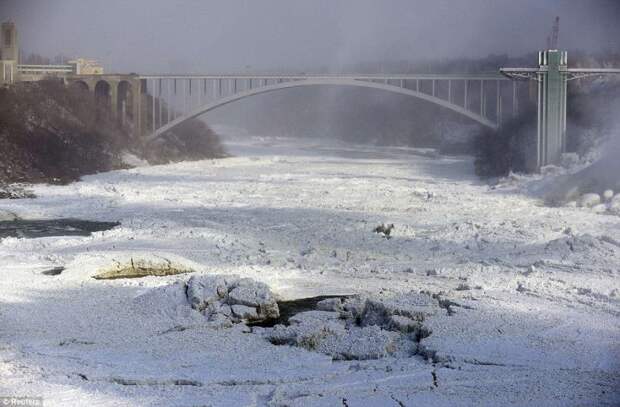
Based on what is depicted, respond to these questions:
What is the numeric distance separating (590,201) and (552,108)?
7793mm

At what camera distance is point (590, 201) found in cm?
1758

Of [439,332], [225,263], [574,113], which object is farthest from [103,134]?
[439,332]

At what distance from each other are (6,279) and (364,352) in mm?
4775

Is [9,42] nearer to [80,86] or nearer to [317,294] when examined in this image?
[80,86]

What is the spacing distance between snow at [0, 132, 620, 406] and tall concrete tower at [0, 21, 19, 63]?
21289mm

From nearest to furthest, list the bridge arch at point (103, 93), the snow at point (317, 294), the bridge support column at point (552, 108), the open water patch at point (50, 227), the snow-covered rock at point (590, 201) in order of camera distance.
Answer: the snow at point (317, 294)
the open water patch at point (50, 227)
the snow-covered rock at point (590, 201)
the bridge support column at point (552, 108)
the bridge arch at point (103, 93)

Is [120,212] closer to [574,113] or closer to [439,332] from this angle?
[439,332]

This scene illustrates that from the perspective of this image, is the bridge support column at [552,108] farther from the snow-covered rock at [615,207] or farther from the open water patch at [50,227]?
the open water patch at [50,227]

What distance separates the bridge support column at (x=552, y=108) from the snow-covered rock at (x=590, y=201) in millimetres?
6973

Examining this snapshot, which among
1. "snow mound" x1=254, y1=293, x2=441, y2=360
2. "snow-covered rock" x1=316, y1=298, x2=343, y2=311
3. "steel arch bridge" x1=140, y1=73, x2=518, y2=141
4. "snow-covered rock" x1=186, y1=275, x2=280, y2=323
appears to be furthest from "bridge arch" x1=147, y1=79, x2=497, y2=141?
"snow mound" x1=254, y1=293, x2=441, y2=360

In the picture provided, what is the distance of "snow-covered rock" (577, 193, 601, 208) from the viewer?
690 inches

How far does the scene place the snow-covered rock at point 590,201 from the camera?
57.5 feet

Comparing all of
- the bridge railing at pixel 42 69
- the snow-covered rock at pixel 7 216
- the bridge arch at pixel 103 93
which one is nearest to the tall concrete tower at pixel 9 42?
the bridge railing at pixel 42 69

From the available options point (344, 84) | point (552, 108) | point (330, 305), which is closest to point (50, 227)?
point (330, 305)
